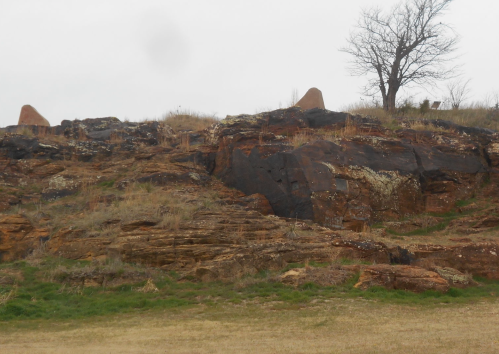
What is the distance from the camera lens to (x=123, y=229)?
539 inches

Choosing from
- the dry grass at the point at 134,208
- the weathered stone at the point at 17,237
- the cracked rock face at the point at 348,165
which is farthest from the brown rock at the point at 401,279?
the weathered stone at the point at 17,237

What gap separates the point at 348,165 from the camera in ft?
53.6

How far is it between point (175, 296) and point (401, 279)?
5.18 meters

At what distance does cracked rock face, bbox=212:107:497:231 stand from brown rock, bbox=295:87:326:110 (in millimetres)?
2114

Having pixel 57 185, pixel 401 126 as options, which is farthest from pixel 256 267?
pixel 401 126

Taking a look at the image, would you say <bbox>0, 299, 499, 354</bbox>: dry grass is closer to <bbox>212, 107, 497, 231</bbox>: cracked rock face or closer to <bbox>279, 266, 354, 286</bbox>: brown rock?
<bbox>279, 266, 354, 286</bbox>: brown rock

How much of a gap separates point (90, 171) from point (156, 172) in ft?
8.91

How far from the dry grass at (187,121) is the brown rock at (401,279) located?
13.1m

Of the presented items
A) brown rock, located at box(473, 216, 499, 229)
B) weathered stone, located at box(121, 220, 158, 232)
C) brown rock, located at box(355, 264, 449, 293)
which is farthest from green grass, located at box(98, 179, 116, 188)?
brown rock, located at box(473, 216, 499, 229)

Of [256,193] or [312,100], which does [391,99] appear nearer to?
[312,100]

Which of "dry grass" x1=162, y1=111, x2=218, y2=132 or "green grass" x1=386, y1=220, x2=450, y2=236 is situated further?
"dry grass" x1=162, y1=111, x2=218, y2=132

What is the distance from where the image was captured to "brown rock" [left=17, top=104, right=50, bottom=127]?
2253cm

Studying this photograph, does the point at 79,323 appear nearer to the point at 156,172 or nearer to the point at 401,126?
the point at 156,172

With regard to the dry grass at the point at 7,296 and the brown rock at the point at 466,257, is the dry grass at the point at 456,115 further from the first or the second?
the dry grass at the point at 7,296
